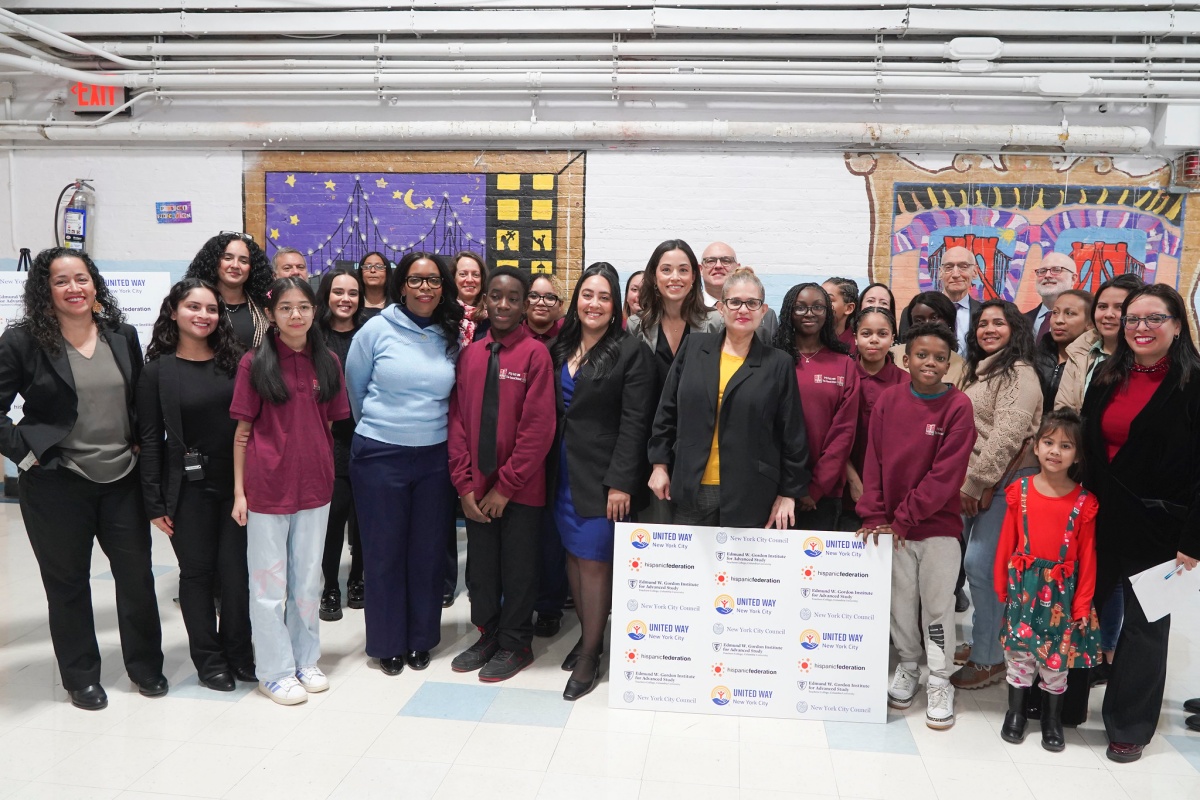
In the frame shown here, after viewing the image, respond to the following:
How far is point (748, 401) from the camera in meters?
2.91

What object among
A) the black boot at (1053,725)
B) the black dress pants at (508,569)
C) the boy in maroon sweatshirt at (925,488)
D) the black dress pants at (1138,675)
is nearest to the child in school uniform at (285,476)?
the black dress pants at (508,569)

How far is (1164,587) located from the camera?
2.69 metres

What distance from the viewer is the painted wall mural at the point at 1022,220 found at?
546 centimetres

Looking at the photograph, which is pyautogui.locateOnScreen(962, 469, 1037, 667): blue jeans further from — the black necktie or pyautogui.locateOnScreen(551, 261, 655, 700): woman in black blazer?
the black necktie

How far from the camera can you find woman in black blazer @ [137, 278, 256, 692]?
3006mm

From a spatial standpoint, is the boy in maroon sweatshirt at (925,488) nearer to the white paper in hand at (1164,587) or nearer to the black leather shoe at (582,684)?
the white paper in hand at (1164,587)

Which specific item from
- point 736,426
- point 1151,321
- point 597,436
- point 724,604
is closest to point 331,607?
point 597,436

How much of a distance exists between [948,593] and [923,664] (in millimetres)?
778

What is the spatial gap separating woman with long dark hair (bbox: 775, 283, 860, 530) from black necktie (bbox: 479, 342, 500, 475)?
1.16 metres

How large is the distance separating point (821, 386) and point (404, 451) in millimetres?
1703

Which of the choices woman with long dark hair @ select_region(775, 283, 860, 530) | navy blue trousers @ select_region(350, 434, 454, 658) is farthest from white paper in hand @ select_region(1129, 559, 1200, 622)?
navy blue trousers @ select_region(350, 434, 454, 658)

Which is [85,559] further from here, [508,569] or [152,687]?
[508,569]

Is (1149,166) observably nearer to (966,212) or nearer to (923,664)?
(966,212)

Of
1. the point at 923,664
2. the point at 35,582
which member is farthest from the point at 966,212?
the point at 35,582
